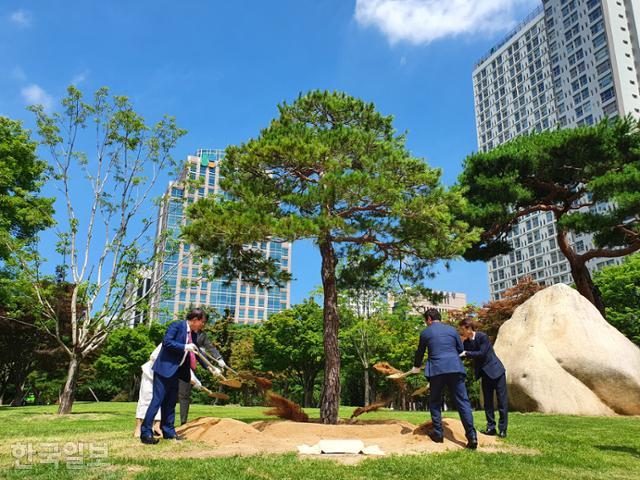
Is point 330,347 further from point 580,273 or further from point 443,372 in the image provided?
point 580,273

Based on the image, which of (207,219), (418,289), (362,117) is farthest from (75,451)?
(362,117)

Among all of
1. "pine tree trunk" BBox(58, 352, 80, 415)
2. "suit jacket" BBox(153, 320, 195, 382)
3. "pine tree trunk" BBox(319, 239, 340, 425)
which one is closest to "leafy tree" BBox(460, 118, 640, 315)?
"pine tree trunk" BBox(319, 239, 340, 425)

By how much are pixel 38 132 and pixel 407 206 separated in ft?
46.5

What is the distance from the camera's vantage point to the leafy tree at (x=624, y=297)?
30.9 meters

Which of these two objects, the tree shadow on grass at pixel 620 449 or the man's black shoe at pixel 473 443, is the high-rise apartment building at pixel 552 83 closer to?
the tree shadow on grass at pixel 620 449

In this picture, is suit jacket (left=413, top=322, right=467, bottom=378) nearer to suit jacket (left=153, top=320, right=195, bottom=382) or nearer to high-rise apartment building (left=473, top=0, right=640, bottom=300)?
suit jacket (left=153, top=320, right=195, bottom=382)

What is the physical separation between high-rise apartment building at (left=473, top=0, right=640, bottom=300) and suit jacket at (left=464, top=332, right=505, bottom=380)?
65.8 meters

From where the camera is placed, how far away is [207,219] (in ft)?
31.1

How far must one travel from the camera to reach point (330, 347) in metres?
10.4

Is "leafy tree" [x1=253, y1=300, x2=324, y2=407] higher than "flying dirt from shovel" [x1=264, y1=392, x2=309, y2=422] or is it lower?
higher

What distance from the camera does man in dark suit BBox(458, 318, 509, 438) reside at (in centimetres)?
721

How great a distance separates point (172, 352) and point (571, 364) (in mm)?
11269

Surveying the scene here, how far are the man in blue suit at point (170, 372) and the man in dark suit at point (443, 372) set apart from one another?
10.1 feet

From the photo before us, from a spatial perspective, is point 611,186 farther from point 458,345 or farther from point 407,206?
point 458,345
